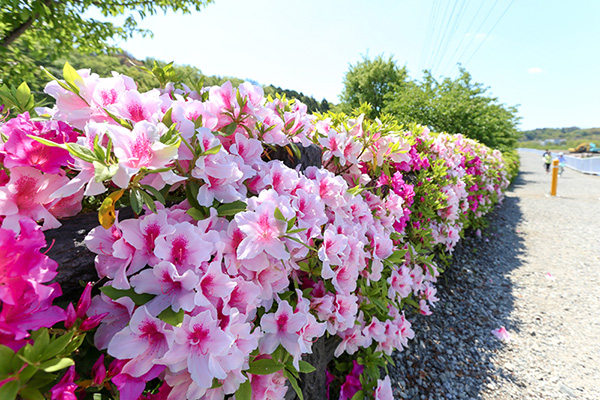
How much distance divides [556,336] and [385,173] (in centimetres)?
320

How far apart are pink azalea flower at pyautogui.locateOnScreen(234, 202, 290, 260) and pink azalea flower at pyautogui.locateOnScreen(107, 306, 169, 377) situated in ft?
1.08

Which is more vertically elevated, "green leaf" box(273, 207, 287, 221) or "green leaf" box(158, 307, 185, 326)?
"green leaf" box(273, 207, 287, 221)

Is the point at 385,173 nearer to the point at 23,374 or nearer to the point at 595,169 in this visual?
the point at 23,374

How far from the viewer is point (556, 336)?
354cm

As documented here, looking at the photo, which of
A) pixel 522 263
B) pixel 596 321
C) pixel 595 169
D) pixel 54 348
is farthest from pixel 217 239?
pixel 595 169

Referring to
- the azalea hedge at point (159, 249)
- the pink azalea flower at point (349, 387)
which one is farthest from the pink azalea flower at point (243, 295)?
the pink azalea flower at point (349, 387)

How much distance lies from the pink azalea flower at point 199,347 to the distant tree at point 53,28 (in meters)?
5.29

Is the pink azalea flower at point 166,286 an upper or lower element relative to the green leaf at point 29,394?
upper

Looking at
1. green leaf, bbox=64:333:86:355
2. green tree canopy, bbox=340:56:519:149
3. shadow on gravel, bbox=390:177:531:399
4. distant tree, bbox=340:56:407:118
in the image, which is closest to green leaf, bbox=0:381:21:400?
green leaf, bbox=64:333:86:355

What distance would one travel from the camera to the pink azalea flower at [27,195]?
2.80 feet

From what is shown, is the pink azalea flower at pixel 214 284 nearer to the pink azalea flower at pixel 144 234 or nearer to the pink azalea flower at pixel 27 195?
the pink azalea flower at pixel 144 234

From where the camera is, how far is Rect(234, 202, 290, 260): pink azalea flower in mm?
1054

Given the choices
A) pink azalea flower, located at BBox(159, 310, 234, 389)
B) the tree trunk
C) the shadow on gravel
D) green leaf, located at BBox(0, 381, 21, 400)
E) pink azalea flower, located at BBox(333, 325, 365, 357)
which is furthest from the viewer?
the shadow on gravel

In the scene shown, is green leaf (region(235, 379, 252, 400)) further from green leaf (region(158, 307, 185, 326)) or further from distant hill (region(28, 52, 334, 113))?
distant hill (region(28, 52, 334, 113))
